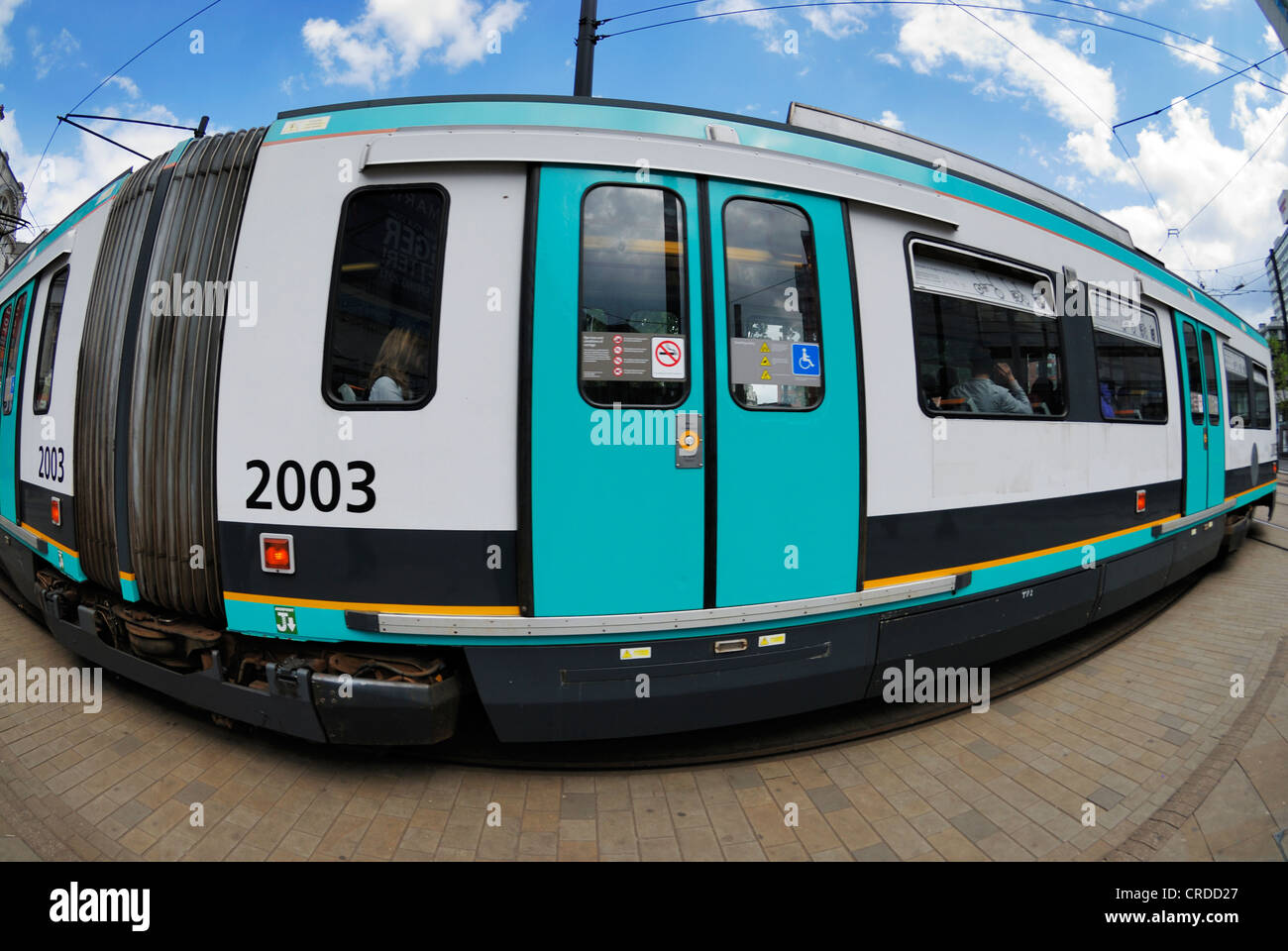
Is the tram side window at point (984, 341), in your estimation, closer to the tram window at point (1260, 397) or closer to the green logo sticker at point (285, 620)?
the green logo sticker at point (285, 620)

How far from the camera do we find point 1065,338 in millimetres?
3828

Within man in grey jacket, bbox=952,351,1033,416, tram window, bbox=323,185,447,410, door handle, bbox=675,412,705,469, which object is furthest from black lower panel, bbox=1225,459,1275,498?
tram window, bbox=323,185,447,410

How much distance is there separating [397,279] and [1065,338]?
4.37 metres

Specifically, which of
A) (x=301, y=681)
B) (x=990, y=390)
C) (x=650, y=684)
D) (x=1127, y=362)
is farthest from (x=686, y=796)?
(x=1127, y=362)

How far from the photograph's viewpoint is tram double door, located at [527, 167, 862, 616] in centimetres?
245

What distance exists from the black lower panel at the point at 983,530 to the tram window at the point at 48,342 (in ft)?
19.5

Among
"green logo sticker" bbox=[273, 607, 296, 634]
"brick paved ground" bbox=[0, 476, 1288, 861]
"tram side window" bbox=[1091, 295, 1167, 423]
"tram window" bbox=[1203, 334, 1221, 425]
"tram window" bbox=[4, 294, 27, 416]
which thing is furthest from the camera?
"tram window" bbox=[1203, 334, 1221, 425]

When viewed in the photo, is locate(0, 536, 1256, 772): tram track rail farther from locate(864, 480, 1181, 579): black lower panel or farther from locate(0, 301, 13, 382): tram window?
locate(0, 301, 13, 382): tram window

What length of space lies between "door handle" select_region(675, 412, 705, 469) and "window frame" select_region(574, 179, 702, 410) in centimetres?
7

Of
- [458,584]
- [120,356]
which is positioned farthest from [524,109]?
[120,356]

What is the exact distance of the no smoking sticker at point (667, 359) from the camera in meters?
2.50

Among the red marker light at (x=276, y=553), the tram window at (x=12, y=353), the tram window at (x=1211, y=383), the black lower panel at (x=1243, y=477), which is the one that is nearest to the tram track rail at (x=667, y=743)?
the red marker light at (x=276, y=553)
